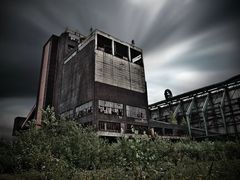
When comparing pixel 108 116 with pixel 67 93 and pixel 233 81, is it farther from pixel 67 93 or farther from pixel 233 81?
pixel 233 81

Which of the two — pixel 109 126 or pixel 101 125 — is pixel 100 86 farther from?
pixel 109 126

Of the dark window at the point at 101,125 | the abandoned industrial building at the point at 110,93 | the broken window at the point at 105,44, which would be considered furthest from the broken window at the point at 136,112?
the broken window at the point at 105,44

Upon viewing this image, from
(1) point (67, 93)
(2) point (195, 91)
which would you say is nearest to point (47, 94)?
(1) point (67, 93)

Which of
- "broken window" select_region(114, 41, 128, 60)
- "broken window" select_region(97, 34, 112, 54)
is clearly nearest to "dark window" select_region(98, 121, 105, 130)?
"broken window" select_region(97, 34, 112, 54)

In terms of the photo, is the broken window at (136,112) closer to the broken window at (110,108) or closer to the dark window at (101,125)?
the broken window at (110,108)

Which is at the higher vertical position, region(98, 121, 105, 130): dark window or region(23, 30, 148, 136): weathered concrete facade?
region(23, 30, 148, 136): weathered concrete facade

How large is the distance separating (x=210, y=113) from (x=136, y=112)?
17615 mm

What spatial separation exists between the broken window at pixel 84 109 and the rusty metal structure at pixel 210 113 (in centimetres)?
1197

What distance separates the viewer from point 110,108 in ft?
85.4

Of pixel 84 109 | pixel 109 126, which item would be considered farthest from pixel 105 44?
pixel 109 126

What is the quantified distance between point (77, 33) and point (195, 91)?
3219cm

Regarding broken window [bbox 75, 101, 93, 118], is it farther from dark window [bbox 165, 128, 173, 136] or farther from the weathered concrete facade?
dark window [bbox 165, 128, 173, 136]

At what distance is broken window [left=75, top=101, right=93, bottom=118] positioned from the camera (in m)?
25.2

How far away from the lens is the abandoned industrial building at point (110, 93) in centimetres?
2598
